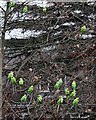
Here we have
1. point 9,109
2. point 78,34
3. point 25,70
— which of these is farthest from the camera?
point 78,34

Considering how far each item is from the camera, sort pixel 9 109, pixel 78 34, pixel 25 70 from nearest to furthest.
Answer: pixel 9 109, pixel 25 70, pixel 78 34

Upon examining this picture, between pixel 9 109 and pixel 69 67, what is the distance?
2.61 ft

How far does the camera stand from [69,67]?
3.86 metres

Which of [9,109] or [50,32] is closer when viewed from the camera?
[9,109]

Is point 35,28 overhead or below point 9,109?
overhead

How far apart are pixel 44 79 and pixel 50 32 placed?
478 mm

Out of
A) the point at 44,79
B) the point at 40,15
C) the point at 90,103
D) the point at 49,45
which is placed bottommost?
the point at 90,103

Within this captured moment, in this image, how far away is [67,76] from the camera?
3795mm

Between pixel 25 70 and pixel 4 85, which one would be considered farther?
pixel 25 70

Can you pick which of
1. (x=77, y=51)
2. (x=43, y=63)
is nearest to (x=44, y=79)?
(x=43, y=63)

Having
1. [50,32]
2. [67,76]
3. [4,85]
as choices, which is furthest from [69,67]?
[4,85]

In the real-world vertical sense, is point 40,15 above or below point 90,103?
above

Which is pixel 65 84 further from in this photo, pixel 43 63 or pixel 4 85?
pixel 4 85

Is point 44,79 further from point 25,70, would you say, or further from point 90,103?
point 90,103
